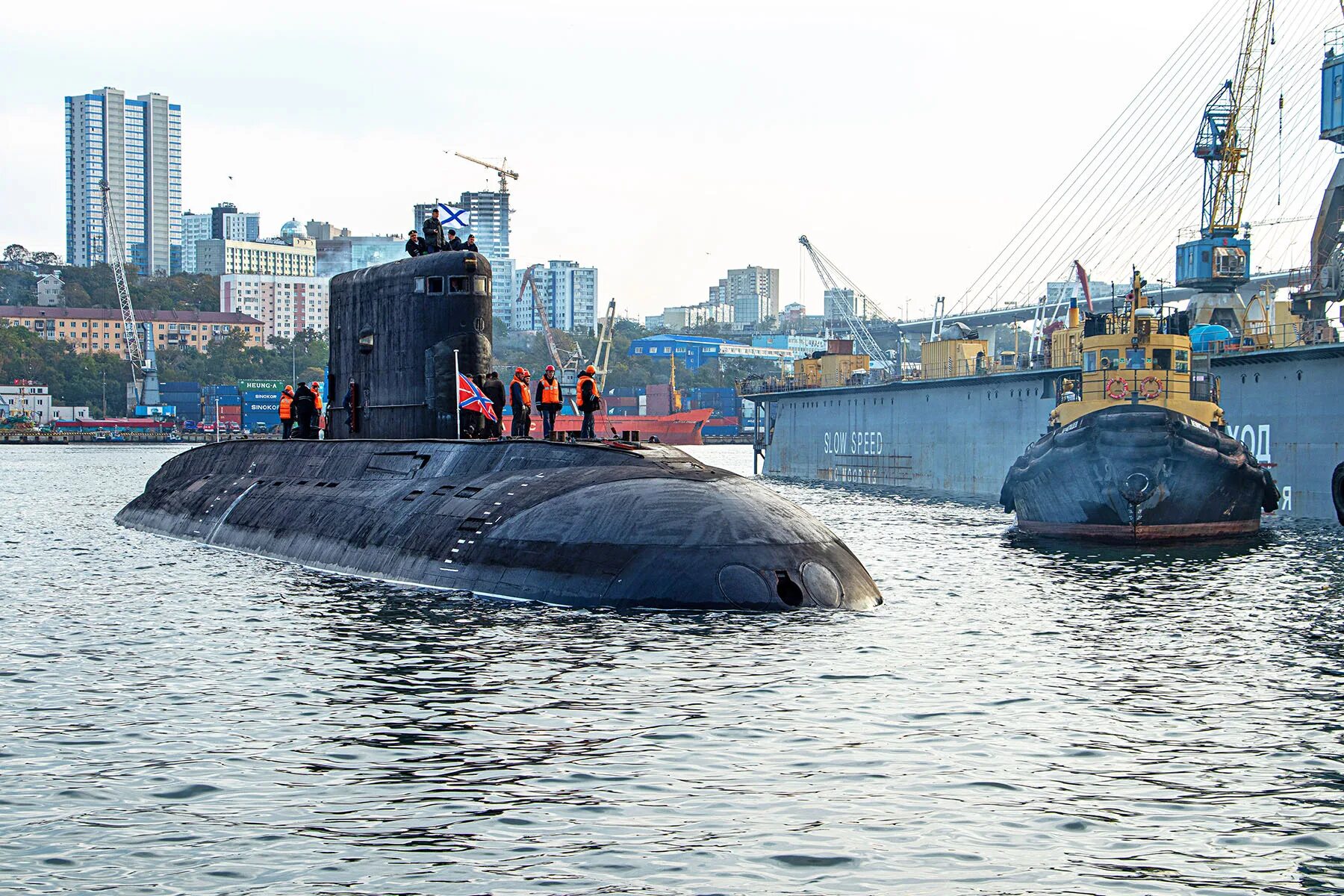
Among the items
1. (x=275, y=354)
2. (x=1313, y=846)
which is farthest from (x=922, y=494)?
(x=275, y=354)

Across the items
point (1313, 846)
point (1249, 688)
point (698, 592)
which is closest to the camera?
point (1313, 846)

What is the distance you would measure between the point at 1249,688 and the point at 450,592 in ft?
35.7

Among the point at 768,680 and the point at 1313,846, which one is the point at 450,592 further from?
the point at 1313,846

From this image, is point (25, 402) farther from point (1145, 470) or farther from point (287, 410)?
point (1145, 470)

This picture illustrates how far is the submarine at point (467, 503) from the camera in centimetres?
1838

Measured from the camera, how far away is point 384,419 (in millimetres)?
27812

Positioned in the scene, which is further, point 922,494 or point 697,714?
point 922,494

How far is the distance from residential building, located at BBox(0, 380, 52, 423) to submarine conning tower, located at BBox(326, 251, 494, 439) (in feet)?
502

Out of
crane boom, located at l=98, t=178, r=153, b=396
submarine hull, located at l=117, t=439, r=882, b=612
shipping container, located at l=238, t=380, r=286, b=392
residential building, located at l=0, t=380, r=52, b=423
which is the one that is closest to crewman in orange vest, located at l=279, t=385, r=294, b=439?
submarine hull, located at l=117, t=439, r=882, b=612

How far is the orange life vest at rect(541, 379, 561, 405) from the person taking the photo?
26.2m

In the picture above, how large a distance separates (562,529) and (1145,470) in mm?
20614

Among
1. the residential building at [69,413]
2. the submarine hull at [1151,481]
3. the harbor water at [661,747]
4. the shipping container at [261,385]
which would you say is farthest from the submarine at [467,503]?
the residential building at [69,413]

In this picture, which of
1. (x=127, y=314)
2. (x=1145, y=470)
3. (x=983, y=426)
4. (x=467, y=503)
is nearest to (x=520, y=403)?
(x=467, y=503)

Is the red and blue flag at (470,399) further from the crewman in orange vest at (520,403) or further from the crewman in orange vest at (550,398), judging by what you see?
the crewman in orange vest at (550,398)
